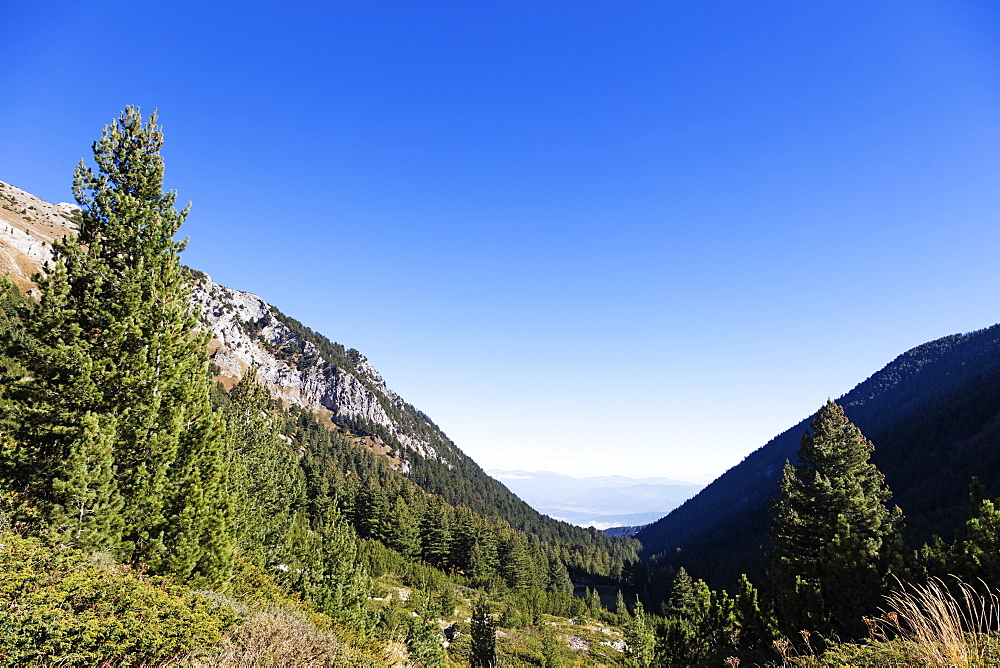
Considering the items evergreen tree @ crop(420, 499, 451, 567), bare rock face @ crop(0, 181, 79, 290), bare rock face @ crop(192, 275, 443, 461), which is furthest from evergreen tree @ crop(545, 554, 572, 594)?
bare rock face @ crop(192, 275, 443, 461)

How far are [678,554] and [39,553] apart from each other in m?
173

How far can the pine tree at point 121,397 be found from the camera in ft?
33.2

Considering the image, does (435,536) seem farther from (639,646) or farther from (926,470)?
(926,470)

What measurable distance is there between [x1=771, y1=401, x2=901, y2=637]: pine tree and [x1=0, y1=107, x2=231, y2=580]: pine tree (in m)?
19.1

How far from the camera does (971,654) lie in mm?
5832

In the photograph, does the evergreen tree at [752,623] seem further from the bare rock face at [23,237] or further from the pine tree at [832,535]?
the bare rock face at [23,237]

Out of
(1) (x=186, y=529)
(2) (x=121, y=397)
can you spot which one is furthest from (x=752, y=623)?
(2) (x=121, y=397)

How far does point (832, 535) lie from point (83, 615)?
24.4 meters

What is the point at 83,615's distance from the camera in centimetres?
638

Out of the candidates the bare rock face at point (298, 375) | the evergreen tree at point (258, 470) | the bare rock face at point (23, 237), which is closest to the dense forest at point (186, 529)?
the evergreen tree at point (258, 470)

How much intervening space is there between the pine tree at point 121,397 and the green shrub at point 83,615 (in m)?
2.04

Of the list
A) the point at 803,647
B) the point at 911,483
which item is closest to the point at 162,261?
the point at 803,647

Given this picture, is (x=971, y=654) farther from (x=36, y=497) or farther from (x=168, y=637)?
(x=36, y=497)

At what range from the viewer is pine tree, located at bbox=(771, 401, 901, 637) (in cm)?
1326
